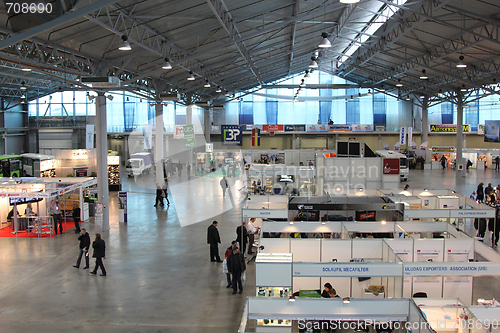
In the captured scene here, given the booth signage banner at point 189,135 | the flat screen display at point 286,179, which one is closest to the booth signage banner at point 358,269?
the flat screen display at point 286,179

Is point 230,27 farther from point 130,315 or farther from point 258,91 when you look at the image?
point 258,91

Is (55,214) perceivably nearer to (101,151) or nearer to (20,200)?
(20,200)

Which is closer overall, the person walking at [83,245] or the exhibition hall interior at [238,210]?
the exhibition hall interior at [238,210]

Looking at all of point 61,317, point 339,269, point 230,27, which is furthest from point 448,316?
point 230,27

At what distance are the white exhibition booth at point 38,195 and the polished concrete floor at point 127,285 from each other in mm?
1203

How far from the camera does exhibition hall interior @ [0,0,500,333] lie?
616 cm

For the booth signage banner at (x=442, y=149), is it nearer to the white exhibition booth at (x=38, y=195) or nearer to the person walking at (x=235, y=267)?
the white exhibition booth at (x=38, y=195)

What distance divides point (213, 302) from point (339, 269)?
3.19 m

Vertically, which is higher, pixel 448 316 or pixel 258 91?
pixel 258 91

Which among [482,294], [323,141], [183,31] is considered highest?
[183,31]

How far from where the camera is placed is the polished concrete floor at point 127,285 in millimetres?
7215

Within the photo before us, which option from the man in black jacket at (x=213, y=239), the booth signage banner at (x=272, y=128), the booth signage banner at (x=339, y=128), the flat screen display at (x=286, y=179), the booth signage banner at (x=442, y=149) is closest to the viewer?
the man in black jacket at (x=213, y=239)

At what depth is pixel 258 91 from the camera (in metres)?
39.6

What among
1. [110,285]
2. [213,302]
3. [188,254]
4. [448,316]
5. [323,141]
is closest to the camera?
[448,316]
